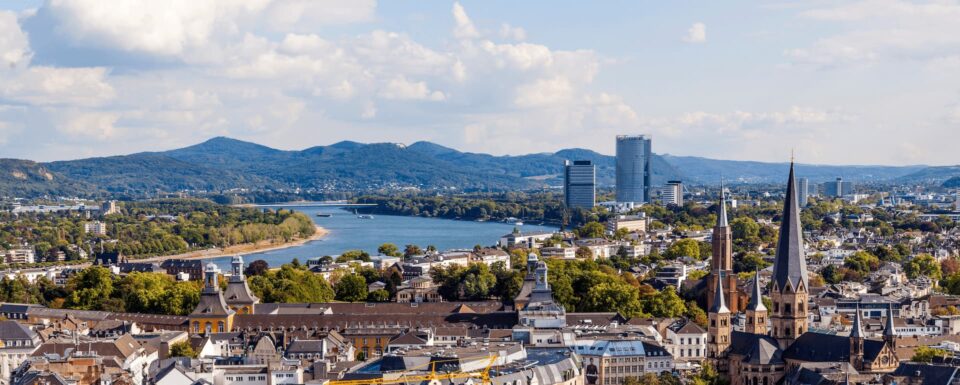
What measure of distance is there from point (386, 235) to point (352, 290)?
73957mm

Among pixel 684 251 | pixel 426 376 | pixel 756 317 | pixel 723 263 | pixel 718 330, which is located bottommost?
pixel 426 376

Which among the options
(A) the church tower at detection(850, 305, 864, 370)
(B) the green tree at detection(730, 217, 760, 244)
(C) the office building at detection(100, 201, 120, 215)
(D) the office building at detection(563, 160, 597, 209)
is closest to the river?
(D) the office building at detection(563, 160, 597, 209)

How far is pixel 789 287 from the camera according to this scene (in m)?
42.8

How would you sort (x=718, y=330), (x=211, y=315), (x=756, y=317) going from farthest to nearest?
(x=211, y=315), (x=756, y=317), (x=718, y=330)

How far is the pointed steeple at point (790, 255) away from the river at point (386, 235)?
60413 millimetres

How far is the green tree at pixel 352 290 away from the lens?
230ft

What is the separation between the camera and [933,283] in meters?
78.3

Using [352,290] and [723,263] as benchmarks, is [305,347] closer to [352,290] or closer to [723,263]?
[723,263]

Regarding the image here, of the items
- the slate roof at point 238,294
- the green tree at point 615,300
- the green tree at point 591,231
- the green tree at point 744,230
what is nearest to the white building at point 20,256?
the green tree at point 591,231

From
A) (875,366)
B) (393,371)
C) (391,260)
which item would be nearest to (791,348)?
(875,366)

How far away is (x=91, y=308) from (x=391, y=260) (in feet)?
103

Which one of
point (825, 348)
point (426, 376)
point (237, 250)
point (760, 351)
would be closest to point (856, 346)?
point (825, 348)

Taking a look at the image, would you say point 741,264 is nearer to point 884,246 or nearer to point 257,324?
point 884,246

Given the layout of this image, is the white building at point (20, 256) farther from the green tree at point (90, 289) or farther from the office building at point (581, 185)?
the office building at point (581, 185)
